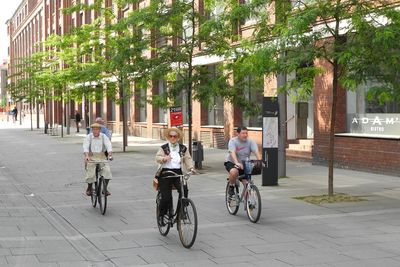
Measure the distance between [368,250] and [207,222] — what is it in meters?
2.80

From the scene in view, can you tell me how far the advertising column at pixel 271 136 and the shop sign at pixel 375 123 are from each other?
355 centimetres

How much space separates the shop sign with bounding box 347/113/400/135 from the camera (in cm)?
1522

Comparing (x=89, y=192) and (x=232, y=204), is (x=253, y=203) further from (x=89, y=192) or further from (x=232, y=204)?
(x=89, y=192)

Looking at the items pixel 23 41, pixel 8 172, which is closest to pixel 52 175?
pixel 8 172

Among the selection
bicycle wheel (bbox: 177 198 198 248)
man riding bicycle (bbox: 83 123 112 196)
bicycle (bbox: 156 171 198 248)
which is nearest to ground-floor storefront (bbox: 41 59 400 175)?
man riding bicycle (bbox: 83 123 112 196)

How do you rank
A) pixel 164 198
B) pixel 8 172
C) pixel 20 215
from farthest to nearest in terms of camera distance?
pixel 8 172 < pixel 20 215 < pixel 164 198

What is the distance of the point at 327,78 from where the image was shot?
17.0 meters

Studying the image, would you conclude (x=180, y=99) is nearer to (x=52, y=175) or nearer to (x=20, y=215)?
(x=52, y=175)

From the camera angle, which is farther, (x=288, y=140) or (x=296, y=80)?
(x=288, y=140)

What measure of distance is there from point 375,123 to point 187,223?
32.4ft

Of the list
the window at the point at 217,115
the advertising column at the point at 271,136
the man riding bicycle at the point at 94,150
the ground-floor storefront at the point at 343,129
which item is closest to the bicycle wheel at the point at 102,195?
the man riding bicycle at the point at 94,150

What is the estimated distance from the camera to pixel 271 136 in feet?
44.5

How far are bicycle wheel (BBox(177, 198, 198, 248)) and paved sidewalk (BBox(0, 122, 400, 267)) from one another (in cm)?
13

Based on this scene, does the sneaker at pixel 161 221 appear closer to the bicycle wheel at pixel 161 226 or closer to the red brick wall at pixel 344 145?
the bicycle wheel at pixel 161 226
